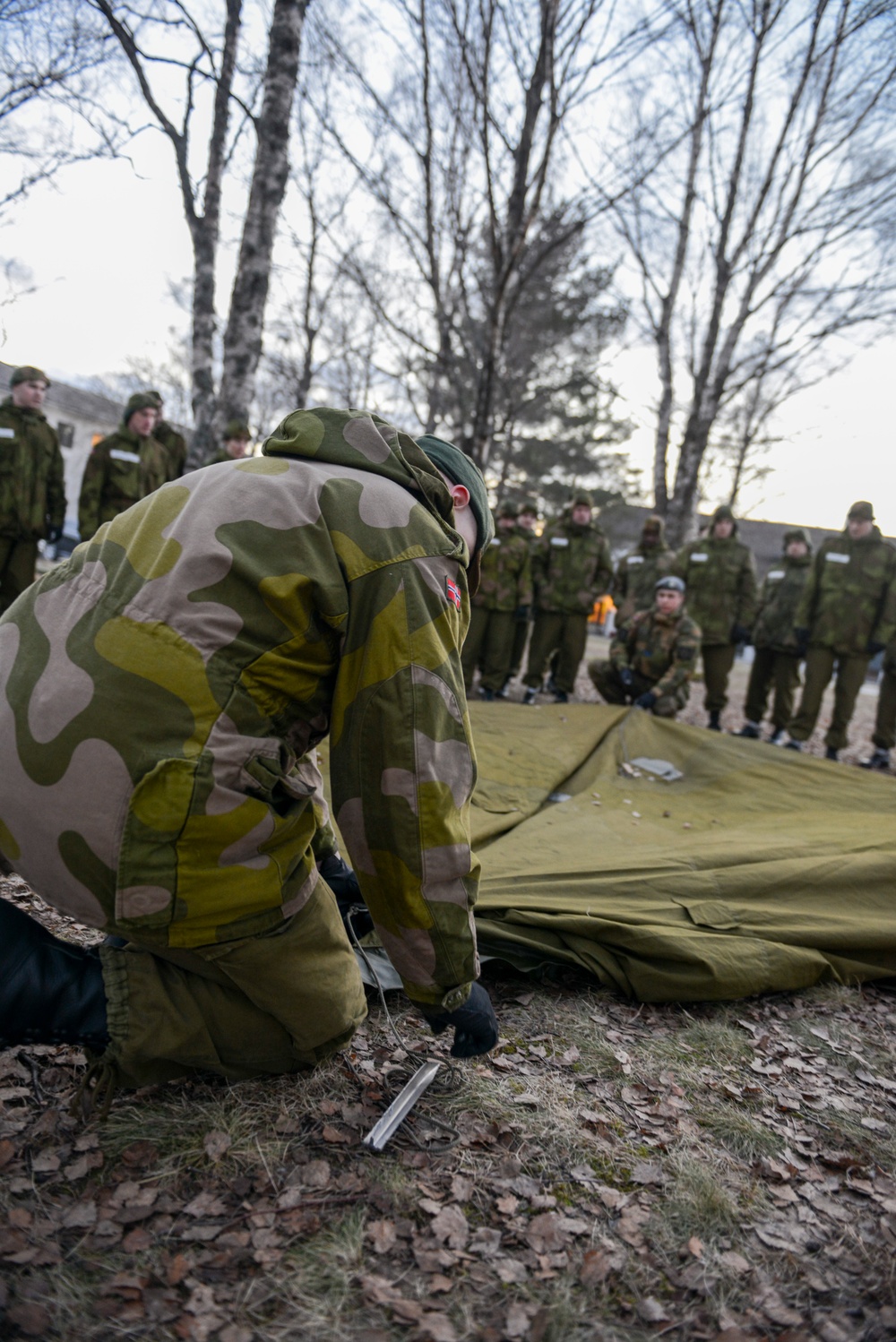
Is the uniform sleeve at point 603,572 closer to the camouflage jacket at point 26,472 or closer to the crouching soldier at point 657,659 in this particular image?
the crouching soldier at point 657,659

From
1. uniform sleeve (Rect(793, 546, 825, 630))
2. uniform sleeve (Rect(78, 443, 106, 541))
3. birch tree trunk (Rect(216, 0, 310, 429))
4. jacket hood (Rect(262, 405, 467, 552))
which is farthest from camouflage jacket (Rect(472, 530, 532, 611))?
jacket hood (Rect(262, 405, 467, 552))

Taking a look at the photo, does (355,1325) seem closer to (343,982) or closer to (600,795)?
(343,982)

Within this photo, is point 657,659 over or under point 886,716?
over

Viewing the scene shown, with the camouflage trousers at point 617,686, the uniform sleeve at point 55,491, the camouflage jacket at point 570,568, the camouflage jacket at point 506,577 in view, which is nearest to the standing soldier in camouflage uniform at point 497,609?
the camouflage jacket at point 506,577

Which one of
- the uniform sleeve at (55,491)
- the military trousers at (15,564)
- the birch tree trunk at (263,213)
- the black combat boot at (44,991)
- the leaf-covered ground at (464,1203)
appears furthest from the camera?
the uniform sleeve at (55,491)

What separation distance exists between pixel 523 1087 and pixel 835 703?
5932 millimetres

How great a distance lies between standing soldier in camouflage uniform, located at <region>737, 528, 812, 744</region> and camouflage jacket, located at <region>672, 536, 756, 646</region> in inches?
6.6

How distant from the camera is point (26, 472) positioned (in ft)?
20.6

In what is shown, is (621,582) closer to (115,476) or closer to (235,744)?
(115,476)

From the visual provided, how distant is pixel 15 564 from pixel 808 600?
20.9 ft

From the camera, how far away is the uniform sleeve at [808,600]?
23.4 ft

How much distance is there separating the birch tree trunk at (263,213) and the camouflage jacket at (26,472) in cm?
137

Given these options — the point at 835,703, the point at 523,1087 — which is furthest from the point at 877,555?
the point at 523,1087

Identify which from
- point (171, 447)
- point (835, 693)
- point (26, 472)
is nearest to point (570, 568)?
point (835, 693)
